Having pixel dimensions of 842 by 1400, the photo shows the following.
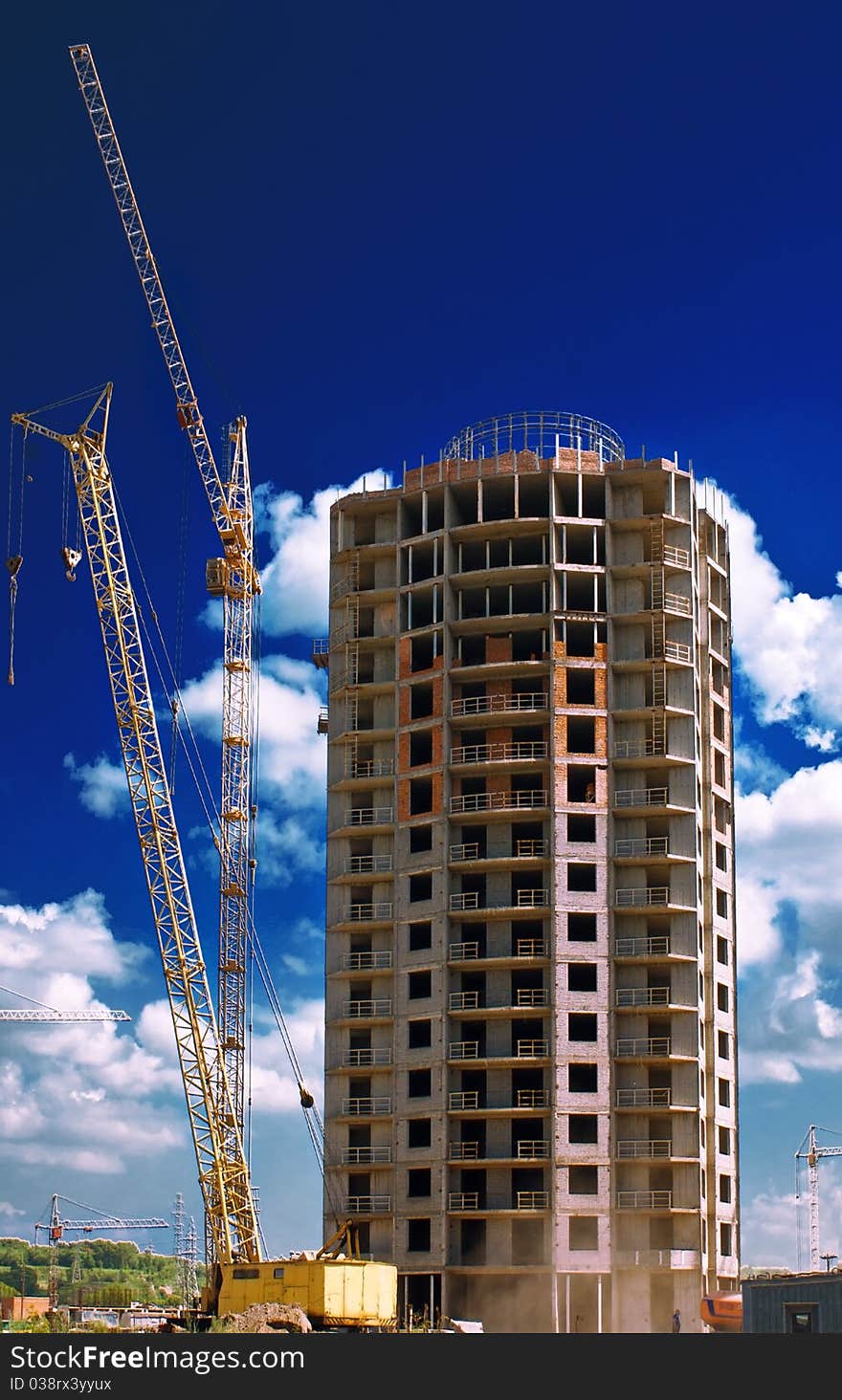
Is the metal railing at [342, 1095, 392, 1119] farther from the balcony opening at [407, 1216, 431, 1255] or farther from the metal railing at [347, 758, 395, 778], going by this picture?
the metal railing at [347, 758, 395, 778]

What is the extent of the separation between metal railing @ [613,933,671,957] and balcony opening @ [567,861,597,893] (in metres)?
3.87

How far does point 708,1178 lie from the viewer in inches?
4897

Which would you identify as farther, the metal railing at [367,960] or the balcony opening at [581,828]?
the metal railing at [367,960]

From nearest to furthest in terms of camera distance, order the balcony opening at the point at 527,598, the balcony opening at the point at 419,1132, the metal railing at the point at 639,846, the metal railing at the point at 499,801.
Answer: the balcony opening at the point at 419,1132 → the metal railing at the point at 639,846 → the metal railing at the point at 499,801 → the balcony opening at the point at 527,598

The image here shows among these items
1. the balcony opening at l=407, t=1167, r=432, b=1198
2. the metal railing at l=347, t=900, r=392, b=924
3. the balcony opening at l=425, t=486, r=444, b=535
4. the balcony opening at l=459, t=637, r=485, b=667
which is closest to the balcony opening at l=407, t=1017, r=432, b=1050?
the metal railing at l=347, t=900, r=392, b=924

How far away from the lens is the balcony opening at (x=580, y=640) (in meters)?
132

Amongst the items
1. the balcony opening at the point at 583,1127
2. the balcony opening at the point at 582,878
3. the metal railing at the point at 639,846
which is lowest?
the balcony opening at the point at 583,1127

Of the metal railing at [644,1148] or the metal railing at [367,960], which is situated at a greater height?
the metal railing at [367,960]

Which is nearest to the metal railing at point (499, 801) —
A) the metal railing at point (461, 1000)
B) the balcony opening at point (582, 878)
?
the balcony opening at point (582, 878)

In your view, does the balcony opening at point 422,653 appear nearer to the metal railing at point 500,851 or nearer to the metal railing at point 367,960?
the metal railing at point 500,851

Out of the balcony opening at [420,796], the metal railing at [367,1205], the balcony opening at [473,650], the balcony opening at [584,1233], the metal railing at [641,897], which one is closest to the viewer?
the balcony opening at [584,1233]

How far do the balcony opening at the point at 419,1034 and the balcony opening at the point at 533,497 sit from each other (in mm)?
34189

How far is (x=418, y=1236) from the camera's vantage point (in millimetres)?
123625

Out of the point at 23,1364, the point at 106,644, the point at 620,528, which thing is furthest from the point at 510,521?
the point at 23,1364
